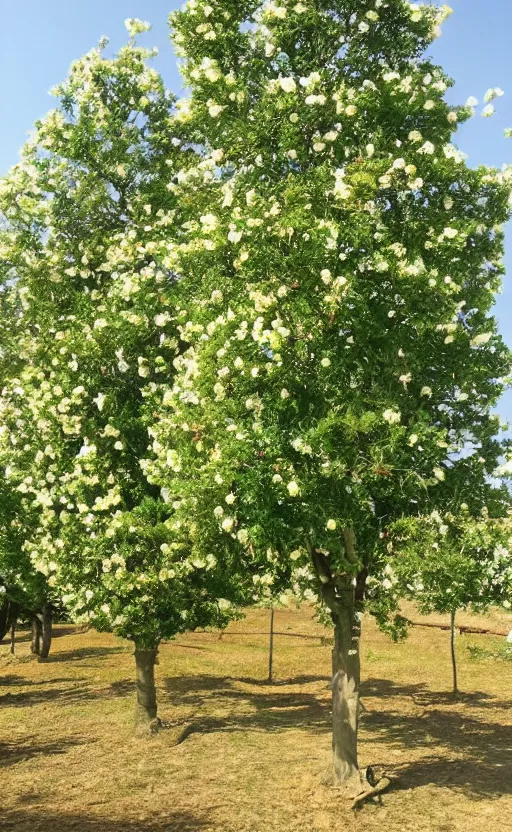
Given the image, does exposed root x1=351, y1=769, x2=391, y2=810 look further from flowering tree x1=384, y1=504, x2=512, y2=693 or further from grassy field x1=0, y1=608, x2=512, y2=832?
flowering tree x1=384, y1=504, x2=512, y2=693

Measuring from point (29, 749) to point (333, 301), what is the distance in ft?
53.1

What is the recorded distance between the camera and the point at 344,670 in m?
16.4

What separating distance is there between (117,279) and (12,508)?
9038 mm

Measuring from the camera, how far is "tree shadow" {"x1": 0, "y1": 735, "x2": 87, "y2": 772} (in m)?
20.4

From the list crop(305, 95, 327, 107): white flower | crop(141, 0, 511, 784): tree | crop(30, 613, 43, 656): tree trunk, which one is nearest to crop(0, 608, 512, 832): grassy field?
crop(30, 613, 43, 656): tree trunk

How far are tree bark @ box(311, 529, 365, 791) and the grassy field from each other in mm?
657

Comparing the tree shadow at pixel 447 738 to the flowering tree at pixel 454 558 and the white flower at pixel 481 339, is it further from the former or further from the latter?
the white flower at pixel 481 339

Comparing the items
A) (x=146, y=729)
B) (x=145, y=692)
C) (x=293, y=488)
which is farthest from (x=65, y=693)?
(x=293, y=488)

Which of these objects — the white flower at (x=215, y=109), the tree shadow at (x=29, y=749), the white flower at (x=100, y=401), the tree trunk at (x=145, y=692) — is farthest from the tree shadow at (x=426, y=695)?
the white flower at (x=215, y=109)

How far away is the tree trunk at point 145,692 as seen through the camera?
2197 cm

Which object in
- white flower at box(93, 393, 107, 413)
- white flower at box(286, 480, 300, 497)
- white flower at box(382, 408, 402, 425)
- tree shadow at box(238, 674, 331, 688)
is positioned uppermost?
white flower at box(93, 393, 107, 413)

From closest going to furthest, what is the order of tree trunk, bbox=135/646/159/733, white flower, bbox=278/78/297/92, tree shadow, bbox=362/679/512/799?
white flower, bbox=278/78/297/92, tree shadow, bbox=362/679/512/799, tree trunk, bbox=135/646/159/733

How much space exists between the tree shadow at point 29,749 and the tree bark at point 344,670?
28.5 feet

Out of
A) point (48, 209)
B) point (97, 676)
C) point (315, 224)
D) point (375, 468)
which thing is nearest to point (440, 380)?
point (375, 468)
